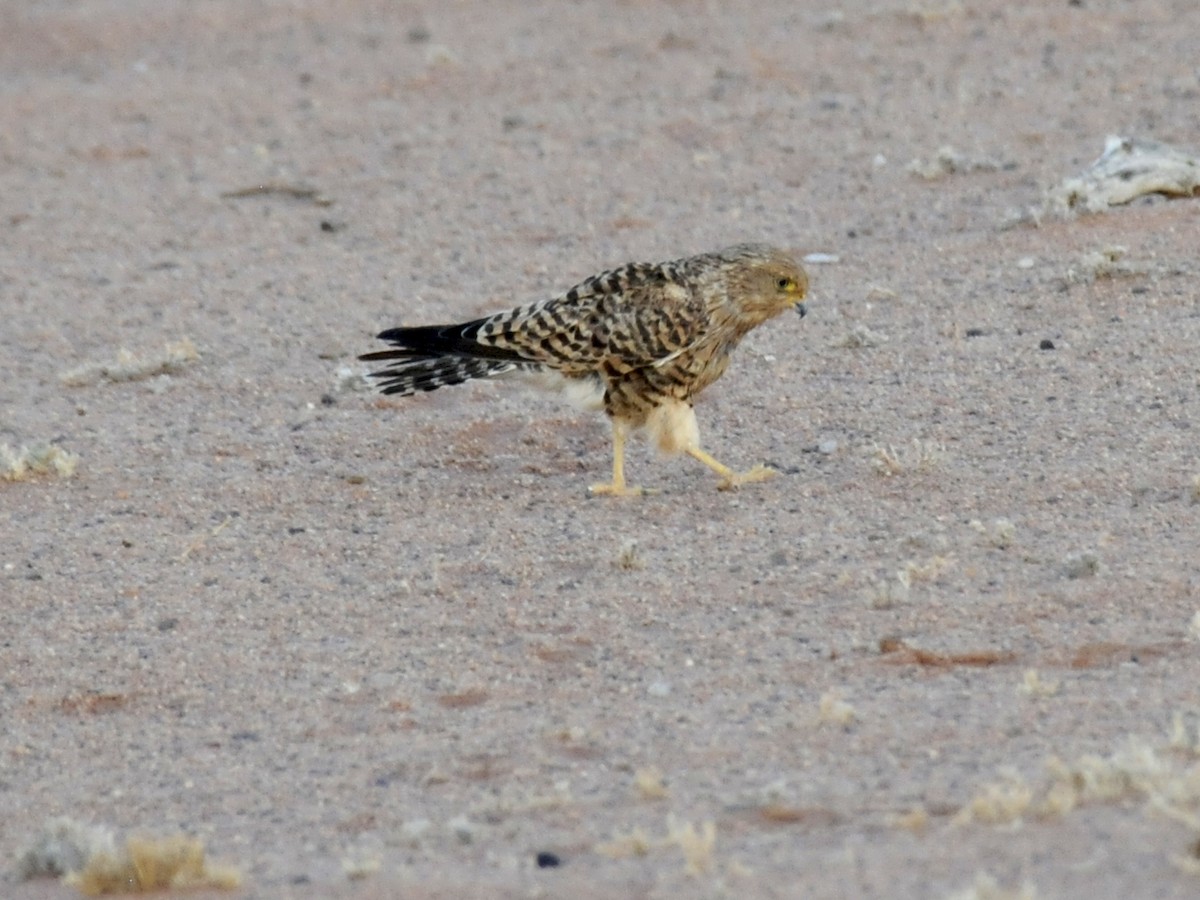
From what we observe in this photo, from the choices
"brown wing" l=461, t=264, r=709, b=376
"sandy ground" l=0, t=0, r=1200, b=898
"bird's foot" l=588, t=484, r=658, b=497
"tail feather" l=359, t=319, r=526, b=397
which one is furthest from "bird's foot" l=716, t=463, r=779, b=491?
"tail feather" l=359, t=319, r=526, b=397

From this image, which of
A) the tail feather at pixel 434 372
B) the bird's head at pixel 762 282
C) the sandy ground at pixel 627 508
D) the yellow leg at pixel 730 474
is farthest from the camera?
the tail feather at pixel 434 372

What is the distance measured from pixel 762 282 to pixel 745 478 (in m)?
0.86

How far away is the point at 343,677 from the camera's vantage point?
7098 millimetres

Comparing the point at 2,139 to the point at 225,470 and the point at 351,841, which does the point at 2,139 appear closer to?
the point at 225,470

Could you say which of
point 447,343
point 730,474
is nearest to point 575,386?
point 447,343

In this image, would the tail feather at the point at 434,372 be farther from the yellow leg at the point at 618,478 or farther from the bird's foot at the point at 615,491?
the bird's foot at the point at 615,491

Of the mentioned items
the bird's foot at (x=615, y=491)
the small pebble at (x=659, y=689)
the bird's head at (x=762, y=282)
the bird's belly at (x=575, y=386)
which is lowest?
the small pebble at (x=659, y=689)

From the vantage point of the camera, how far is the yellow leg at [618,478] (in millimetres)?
8859

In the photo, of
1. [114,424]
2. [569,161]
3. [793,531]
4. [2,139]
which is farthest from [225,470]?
[2,139]

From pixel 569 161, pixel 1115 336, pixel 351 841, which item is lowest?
pixel 351 841

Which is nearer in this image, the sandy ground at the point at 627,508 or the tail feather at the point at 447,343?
the sandy ground at the point at 627,508

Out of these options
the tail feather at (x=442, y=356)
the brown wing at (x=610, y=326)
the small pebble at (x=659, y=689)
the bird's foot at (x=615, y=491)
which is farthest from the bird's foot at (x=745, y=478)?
the small pebble at (x=659, y=689)

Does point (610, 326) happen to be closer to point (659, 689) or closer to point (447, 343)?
point (447, 343)

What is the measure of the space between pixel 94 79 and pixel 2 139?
2.04 metres
